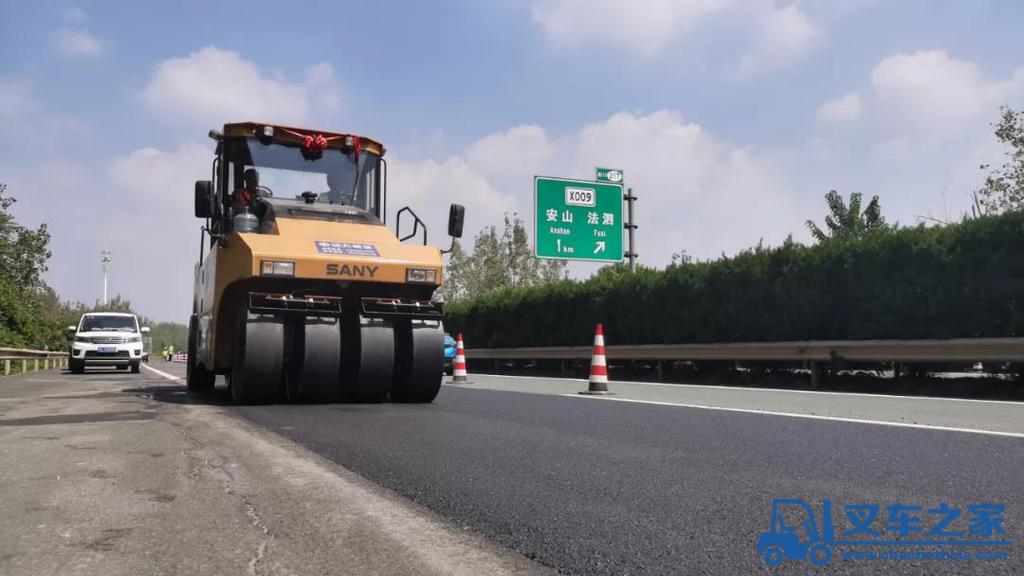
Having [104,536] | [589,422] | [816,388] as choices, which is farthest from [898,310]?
[104,536]

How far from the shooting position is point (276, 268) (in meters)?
8.05

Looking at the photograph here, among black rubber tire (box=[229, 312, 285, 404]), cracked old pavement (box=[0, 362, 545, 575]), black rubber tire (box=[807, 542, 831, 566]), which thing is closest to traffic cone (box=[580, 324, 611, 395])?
black rubber tire (box=[229, 312, 285, 404])

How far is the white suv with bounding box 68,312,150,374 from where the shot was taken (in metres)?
23.9

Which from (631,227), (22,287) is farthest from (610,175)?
(22,287)

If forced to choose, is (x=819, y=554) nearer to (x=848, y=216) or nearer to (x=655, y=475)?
(x=655, y=475)

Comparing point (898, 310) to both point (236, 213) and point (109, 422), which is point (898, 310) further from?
point (109, 422)

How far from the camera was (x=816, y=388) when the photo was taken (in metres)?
13.7

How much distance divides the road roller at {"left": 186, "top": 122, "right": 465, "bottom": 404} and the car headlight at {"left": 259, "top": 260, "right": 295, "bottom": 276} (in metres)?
0.01

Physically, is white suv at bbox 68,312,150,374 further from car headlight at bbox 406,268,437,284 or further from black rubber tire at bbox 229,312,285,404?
car headlight at bbox 406,268,437,284

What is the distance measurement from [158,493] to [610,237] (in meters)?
18.5

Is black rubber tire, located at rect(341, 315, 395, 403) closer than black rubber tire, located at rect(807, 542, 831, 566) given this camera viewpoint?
No

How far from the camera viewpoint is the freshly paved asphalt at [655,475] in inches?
115

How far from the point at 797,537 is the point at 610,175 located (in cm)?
1939

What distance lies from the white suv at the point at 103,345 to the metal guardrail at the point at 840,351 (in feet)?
47.0
